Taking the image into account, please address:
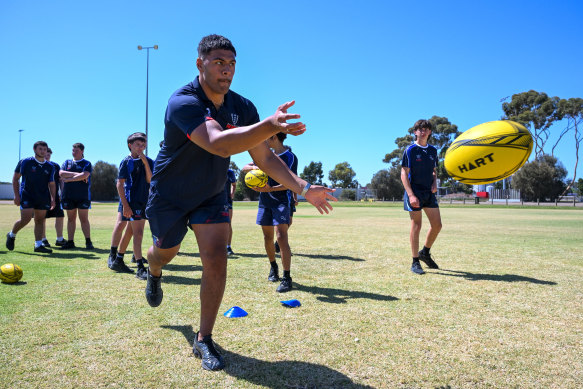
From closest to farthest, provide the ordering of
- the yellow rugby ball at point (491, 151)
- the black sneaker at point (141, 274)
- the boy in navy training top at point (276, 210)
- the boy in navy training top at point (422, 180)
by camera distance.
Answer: the yellow rugby ball at point (491, 151), the boy in navy training top at point (276, 210), the black sneaker at point (141, 274), the boy in navy training top at point (422, 180)

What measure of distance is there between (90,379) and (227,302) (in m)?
1.99

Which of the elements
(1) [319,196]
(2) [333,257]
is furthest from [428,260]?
(1) [319,196]

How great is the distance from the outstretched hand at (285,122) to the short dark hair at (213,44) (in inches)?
38.5

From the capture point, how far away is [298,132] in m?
2.19

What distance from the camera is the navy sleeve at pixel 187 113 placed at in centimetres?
246

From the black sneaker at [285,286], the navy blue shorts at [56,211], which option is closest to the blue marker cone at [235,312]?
the black sneaker at [285,286]

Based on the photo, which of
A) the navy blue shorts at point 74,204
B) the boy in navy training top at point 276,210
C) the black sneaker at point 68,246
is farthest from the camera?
the navy blue shorts at point 74,204

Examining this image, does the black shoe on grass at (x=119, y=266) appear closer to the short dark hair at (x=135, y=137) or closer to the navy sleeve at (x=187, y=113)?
the short dark hair at (x=135, y=137)

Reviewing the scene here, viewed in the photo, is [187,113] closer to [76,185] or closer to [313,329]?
[313,329]

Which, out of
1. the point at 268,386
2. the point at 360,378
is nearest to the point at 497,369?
the point at 360,378

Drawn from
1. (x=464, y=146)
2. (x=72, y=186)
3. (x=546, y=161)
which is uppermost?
(x=546, y=161)

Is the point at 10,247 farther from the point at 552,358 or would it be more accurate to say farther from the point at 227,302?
the point at 552,358

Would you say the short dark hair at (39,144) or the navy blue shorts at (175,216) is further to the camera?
→ the short dark hair at (39,144)

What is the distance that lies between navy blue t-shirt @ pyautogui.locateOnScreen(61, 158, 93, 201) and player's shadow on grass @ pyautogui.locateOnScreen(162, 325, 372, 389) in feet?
25.5
